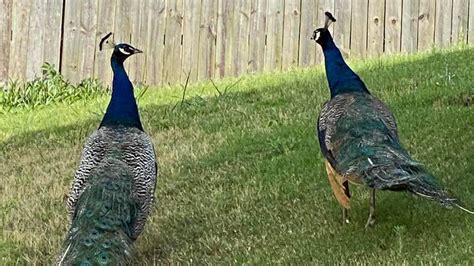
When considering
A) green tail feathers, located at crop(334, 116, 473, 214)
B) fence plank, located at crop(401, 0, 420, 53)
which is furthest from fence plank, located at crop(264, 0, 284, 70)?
green tail feathers, located at crop(334, 116, 473, 214)

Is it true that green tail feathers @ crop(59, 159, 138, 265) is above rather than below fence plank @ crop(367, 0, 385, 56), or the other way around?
below

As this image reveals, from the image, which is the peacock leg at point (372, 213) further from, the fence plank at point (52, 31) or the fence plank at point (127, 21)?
the fence plank at point (52, 31)

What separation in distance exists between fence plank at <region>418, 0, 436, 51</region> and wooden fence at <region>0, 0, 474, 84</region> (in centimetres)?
1

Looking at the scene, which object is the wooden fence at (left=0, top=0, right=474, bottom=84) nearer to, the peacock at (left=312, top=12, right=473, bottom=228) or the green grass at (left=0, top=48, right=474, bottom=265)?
the green grass at (left=0, top=48, right=474, bottom=265)

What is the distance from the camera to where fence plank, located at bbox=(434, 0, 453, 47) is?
33.0 feet

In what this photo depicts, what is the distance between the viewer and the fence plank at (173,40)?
10.4 meters

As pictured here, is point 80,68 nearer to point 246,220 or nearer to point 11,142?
point 11,142

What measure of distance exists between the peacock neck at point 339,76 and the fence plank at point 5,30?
4.96 metres

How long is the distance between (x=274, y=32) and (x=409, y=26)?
56.7 inches

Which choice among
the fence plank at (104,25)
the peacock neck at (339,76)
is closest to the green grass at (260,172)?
the fence plank at (104,25)

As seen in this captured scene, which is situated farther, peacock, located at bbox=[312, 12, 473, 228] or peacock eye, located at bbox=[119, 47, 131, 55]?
peacock eye, located at bbox=[119, 47, 131, 55]

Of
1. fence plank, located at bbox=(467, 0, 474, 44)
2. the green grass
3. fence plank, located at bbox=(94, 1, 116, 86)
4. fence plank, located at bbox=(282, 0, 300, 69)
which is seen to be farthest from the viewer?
fence plank, located at bbox=(94, 1, 116, 86)

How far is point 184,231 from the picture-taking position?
627 centimetres

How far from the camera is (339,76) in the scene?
6402 millimetres
